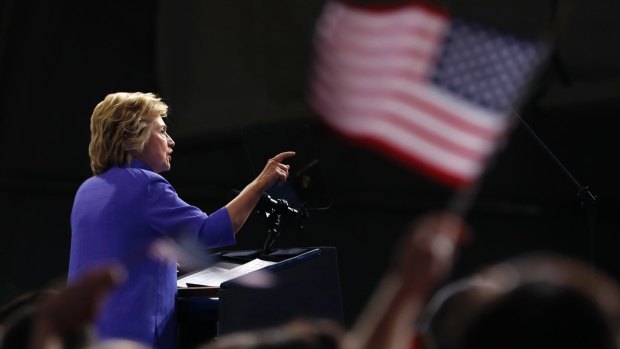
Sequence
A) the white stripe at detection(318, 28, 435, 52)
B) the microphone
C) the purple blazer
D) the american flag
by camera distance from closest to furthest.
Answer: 1. the american flag
2. the white stripe at detection(318, 28, 435, 52)
3. the purple blazer
4. the microphone

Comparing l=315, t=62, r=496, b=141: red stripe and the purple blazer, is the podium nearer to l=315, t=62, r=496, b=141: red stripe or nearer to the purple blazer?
the purple blazer

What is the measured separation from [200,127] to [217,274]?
211 centimetres

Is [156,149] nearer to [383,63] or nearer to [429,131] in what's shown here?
[383,63]

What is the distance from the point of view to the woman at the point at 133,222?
236cm

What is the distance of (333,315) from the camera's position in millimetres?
2768

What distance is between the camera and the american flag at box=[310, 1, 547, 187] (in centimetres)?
172

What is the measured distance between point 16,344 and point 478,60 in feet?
3.33

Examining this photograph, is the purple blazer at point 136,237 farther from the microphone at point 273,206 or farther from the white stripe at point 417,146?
the white stripe at point 417,146

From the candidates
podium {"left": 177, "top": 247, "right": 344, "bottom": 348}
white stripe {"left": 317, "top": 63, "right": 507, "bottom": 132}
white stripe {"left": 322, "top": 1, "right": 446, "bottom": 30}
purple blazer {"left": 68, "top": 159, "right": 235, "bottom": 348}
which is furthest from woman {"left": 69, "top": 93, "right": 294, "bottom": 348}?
white stripe {"left": 322, "top": 1, "right": 446, "bottom": 30}

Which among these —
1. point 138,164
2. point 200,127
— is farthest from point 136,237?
point 200,127

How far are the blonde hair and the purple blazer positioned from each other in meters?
0.05

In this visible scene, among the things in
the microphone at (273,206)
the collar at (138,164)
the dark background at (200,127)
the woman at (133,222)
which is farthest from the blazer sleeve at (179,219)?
the dark background at (200,127)

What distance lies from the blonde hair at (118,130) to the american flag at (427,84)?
0.59 m

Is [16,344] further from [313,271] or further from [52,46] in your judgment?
[52,46]
